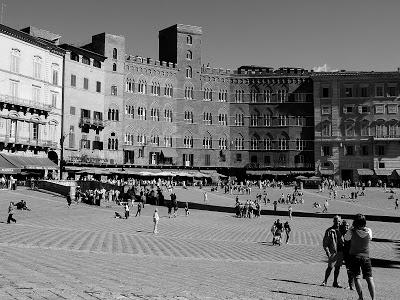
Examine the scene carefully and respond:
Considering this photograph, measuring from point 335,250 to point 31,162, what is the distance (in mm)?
51073

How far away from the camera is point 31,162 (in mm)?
59062

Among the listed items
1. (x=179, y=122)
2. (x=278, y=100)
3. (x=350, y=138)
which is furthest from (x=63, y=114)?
(x=350, y=138)

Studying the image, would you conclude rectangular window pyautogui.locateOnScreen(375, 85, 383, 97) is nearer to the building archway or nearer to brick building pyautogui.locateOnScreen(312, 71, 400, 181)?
brick building pyautogui.locateOnScreen(312, 71, 400, 181)

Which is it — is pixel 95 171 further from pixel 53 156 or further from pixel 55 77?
pixel 55 77

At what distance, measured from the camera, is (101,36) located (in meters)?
75.4

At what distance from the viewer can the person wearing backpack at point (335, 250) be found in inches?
500

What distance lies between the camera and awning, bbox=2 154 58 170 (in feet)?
185

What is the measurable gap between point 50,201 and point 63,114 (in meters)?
27.0

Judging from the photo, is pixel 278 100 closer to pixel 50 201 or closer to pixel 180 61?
pixel 180 61

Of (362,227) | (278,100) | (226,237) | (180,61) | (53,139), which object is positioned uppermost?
(180,61)

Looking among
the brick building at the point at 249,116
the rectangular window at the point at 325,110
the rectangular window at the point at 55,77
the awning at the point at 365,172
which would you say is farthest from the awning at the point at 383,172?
the rectangular window at the point at 55,77

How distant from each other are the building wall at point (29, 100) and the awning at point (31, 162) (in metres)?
1.00

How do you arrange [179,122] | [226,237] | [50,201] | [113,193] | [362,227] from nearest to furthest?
1. [362,227]
2. [226,237]
3. [50,201]
4. [113,193]
5. [179,122]

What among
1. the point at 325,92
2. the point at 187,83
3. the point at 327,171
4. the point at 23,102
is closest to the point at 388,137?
the point at 327,171
